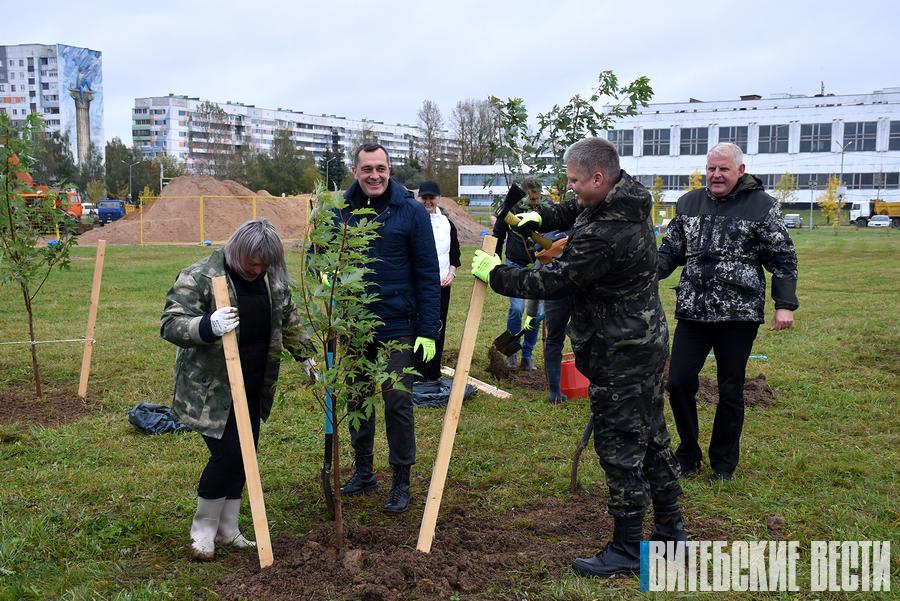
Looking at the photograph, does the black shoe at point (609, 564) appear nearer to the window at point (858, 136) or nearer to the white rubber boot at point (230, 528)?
the white rubber boot at point (230, 528)

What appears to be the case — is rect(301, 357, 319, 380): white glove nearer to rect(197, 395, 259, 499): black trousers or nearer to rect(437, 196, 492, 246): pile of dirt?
rect(197, 395, 259, 499): black trousers

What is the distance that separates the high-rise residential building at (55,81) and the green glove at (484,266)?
387 ft

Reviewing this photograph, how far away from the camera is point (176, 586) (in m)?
3.64

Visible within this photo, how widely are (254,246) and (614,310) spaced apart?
1.82 meters

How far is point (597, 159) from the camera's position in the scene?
3615 mm

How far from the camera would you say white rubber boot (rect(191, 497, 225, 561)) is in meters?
3.93

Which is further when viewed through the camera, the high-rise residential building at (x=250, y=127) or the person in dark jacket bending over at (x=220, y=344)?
the high-rise residential building at (x=250, y=127)

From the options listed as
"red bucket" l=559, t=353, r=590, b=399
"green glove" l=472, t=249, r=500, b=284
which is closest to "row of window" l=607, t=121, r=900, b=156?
"red bucket" l=559, t=353, r=590, b=399

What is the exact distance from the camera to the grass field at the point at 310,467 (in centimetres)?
392

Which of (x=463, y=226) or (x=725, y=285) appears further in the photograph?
(x=463, y=226)

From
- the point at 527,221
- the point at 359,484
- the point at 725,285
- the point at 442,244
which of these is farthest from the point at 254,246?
the point at 442,244

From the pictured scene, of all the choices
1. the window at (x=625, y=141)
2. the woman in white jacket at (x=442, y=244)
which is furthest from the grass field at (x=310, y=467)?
the window at (x=625, y=141)

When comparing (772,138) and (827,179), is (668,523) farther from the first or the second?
(827,179)

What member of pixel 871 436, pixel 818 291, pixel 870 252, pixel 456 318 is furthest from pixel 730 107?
pixel 871 436
